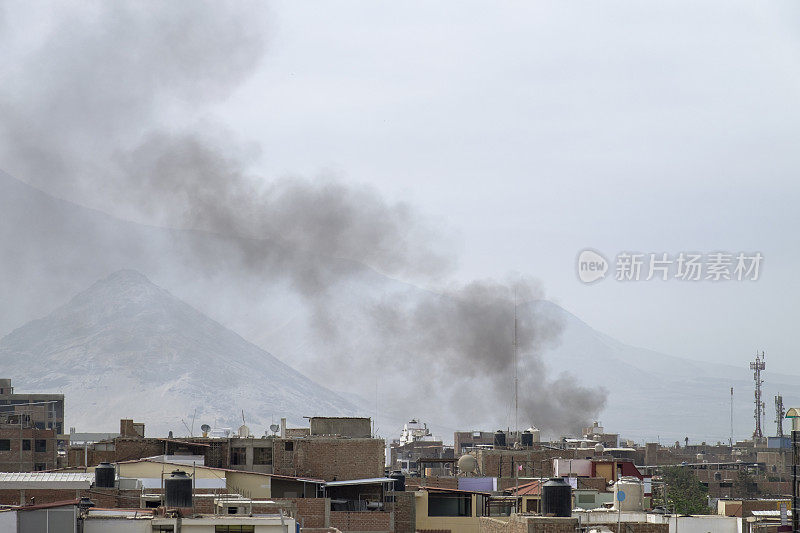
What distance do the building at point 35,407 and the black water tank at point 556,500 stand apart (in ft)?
317

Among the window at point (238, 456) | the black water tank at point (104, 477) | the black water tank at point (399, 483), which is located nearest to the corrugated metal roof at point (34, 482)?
the black water tank at point (104, 477)

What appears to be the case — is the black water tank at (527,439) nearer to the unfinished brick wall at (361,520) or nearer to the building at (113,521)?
the unfinished brick wall at (361,520)

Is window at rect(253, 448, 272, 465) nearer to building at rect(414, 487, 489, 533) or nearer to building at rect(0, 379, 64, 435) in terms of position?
building at rect(414, 487, 489, 533)

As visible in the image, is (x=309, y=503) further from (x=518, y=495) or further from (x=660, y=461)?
(x=660, y=461)

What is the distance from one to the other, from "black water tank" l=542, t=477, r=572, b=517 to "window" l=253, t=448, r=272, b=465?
84.6 ft

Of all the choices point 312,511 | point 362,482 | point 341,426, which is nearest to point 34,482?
point 312,511

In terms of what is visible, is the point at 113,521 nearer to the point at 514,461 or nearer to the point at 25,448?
the point at 514,461

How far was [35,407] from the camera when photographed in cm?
13762

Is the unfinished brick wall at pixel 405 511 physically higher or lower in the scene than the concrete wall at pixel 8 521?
lower

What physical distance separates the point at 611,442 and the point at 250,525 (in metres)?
105

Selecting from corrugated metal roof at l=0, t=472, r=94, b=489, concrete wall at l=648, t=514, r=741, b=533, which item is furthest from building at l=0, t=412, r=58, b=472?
concrete wall at l=648, t=514, r=741, b=533

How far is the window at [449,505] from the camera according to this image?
168ft

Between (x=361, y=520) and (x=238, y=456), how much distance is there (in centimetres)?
1347

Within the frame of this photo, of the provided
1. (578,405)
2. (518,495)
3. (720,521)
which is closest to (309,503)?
(518,495)
